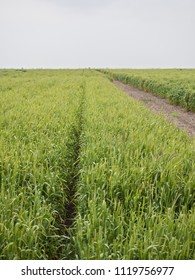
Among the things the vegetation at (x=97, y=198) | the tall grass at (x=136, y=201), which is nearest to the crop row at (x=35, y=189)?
the vegetation at (x=97, y=198)

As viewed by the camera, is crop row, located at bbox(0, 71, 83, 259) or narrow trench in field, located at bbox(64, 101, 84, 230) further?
narrow trench in field, located at bbox(64, 101, 84, 230)

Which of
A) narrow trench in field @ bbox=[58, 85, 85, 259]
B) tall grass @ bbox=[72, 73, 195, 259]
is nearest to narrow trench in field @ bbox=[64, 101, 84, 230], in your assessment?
narrow trench in field @ bbox=[58, 85, 85, 259]

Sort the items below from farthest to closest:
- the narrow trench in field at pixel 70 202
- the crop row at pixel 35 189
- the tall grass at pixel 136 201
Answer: the narrow trench in field at pixel 70 202 < the crop row at pixel 35 189 < the tall grass at pixel 136 201

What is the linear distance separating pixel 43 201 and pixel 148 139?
2727 millimetres

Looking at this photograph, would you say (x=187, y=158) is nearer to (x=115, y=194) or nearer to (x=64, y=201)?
(x=115, y=194)

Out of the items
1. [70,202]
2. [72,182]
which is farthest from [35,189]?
[72,182]

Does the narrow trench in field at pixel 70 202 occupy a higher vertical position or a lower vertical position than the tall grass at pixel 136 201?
lower

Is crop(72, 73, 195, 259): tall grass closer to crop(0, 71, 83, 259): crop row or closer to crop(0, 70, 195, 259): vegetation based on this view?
crop(0, 70, 195, 259): vegetation

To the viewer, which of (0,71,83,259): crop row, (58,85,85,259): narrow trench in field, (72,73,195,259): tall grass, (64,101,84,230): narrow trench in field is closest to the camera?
(72,73,195,259): tall grass

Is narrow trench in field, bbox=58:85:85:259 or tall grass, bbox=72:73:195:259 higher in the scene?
tall grass, bbox=72:73:195:259

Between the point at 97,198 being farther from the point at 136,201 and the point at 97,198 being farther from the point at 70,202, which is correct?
the point at 70,202

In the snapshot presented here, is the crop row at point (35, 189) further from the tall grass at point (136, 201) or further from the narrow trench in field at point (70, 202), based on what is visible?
the tall grass at point (136, 201)

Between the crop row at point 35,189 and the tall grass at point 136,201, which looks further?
the crop row at point 35,189
